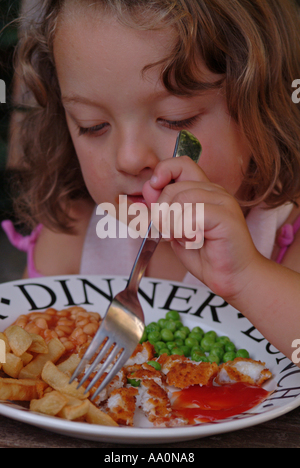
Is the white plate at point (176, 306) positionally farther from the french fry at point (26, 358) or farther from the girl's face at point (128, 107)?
the girl's face at point (128, 107)

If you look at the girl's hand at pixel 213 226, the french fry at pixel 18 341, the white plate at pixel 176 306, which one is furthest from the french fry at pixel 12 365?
the girl's hand at pixel 213 226

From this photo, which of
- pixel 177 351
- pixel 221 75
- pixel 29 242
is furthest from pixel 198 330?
pixel 29 242

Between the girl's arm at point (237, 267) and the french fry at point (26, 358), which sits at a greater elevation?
the girl's arm at point (237, 267)

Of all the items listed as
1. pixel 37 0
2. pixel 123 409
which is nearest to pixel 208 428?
pixel 123 409

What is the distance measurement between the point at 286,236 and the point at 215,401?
43.6 inches

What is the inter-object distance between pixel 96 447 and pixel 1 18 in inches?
58.9

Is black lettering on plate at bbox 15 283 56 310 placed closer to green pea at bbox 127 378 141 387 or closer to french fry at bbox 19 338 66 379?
french fry at bbox 19 338 66 379

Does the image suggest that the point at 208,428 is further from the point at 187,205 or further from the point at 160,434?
the point at 187,205

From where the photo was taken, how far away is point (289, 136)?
1.51 metres

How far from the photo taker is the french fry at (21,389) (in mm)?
817

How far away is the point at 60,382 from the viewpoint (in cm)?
86

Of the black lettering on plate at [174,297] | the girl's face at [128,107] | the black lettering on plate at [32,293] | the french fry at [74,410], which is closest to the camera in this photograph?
the french fry at [74,410]

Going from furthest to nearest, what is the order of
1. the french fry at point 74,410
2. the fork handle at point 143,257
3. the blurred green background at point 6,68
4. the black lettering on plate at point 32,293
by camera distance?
the blurred green background at point 6,68, the black lettering on plate at point 32,293, the fork handle at point 143,257, the french fry at point 74,410
